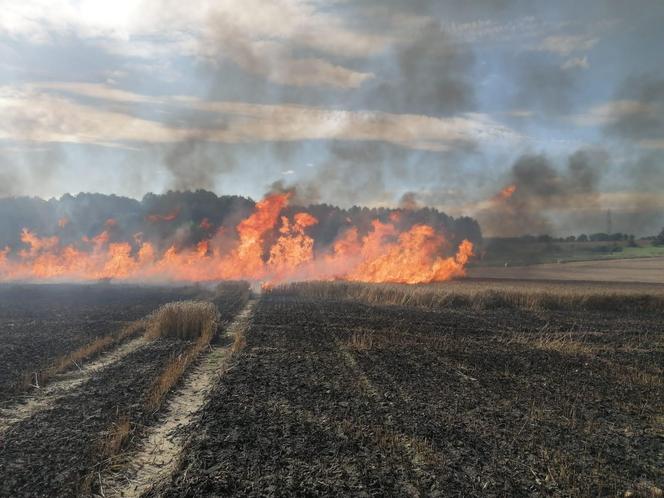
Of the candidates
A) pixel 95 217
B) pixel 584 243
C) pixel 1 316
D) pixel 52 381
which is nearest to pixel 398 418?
pixel 52 381

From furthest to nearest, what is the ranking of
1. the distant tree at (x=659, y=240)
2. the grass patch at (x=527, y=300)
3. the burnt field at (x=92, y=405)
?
the distant tree at (x=659, y=240) < the grass patch at (x=527, y=300) < the burnt field at (x=92, y=405)

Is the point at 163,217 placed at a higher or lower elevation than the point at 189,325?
higher

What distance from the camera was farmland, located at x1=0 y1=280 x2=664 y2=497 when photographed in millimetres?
7492

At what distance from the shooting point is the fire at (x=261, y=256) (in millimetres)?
56781

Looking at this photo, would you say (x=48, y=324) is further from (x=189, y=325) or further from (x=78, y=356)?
(x=78, y=356)

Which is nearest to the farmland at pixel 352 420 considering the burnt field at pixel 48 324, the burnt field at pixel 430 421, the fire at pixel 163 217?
the burnt field at pixel 430 421

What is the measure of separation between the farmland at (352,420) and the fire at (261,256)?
35.4 meters

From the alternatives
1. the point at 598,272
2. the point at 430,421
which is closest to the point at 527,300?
the point at 430,421

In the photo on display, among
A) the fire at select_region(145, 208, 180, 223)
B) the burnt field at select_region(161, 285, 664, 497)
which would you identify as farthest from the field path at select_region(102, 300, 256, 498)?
the fire at select_region(145, 208, 180, 223)

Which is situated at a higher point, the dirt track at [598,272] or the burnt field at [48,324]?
the burnt field at [48,324]

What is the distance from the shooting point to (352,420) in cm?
1003

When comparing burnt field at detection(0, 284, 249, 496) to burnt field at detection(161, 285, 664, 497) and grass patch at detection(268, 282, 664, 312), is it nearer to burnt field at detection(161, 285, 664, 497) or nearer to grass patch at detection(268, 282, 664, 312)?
burnt field at detection(161, 285, 664, 497)

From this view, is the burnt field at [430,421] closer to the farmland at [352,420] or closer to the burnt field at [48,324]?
the farmland at [352,420]

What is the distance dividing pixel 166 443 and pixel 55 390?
5473 mm
